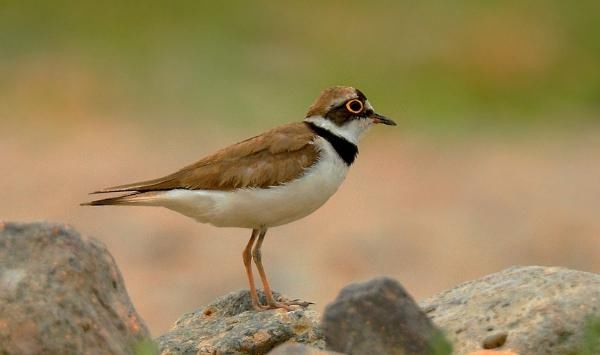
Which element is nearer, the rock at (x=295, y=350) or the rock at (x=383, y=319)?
the rock at (x=295, y=350)

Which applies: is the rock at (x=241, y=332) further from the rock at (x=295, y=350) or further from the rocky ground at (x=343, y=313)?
the rock at (x=295, y=350)

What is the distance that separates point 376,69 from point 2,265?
907 inches

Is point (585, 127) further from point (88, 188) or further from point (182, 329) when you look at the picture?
point (182, 329)

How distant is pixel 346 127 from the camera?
9320mm

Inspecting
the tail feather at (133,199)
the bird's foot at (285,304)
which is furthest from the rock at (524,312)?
the tail feather at (133,199)

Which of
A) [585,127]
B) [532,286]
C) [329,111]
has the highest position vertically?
[585,127]

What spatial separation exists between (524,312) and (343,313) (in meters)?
0.90

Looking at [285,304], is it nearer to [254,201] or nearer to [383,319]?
[254,201]

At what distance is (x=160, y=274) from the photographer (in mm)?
22172

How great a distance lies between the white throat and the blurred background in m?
12.8

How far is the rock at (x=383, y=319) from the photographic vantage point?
22.6 feet

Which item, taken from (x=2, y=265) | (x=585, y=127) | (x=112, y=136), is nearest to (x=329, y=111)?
(x=2, y=265)

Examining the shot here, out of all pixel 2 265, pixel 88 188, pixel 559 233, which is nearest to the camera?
pixel 2 265

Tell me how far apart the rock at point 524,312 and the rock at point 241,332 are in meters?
0.63
